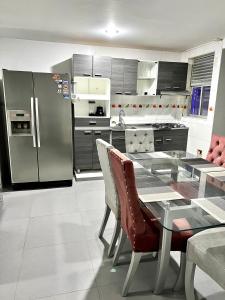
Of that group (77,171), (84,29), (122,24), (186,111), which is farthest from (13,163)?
(186,111)

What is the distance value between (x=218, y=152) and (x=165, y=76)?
223cm

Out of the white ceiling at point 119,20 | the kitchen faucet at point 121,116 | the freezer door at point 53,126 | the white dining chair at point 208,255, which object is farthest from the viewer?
the kitchen faucet at point 121,116

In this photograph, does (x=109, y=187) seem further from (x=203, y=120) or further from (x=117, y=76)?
(x=203, y=120)

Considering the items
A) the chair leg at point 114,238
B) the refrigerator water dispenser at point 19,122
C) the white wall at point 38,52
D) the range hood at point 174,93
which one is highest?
the white wall at point 38,52

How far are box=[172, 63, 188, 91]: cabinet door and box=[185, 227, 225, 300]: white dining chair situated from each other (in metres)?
3.48

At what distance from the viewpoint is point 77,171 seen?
414cm

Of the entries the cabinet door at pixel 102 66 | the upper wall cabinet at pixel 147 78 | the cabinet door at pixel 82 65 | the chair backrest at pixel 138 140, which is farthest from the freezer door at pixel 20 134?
the upper wall cabinet at pixel 147 78

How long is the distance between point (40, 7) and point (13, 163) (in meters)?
2.17

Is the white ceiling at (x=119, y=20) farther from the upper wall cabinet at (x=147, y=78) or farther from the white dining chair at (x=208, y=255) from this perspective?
the white dining chair at (x=208, y=255)

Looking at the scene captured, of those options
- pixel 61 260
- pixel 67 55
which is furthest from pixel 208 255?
pixel 67 55

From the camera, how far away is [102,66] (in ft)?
13.0

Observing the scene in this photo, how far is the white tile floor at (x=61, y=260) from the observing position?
170 centimetres

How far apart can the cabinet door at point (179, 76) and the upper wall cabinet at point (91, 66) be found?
4.44ft

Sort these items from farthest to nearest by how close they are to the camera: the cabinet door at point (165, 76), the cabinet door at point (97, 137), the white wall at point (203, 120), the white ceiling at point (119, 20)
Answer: the cabinet door at point (165, 76), the cabinet door at point (97, 137), the white wall at point (203, 120), the white ceiling at point (119, 20)
